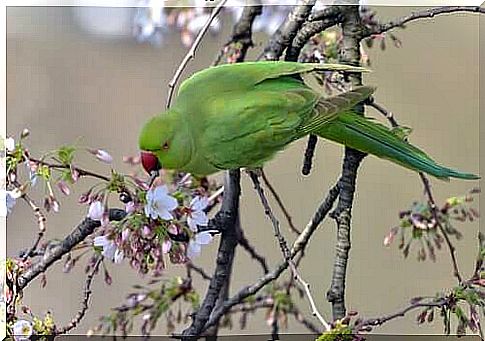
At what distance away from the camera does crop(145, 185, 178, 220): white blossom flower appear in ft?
7.09

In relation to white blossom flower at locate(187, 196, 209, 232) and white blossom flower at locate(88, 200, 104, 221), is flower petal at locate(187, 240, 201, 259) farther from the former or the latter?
white blossom flower at locate(88, 200, 104, 221)

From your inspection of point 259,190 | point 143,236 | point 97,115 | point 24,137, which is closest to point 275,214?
point 259,190

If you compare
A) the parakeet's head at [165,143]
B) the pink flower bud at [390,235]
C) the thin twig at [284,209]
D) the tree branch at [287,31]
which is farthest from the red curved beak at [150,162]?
the pink flower bud at [390,235]

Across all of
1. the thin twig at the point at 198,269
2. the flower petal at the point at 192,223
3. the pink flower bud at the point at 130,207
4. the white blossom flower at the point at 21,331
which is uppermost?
the pink flower bud at the point at 130,207

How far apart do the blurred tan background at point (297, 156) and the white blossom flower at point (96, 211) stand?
0.05 metres

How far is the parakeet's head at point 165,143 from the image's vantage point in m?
2.13

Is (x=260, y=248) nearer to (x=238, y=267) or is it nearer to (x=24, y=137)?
(x=238, y=267)

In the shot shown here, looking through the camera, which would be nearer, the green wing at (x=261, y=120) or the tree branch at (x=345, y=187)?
the green wing at (x=261, y=120)

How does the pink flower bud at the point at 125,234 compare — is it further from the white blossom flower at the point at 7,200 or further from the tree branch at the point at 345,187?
the tree branch at the point at 345,187

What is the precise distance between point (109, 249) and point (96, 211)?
4.1 inches

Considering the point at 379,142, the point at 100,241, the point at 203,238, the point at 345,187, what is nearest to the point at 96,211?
the point at 100,241

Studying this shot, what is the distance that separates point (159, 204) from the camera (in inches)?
85.5

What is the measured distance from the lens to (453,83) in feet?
7.54

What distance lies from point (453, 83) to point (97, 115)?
0.96m
